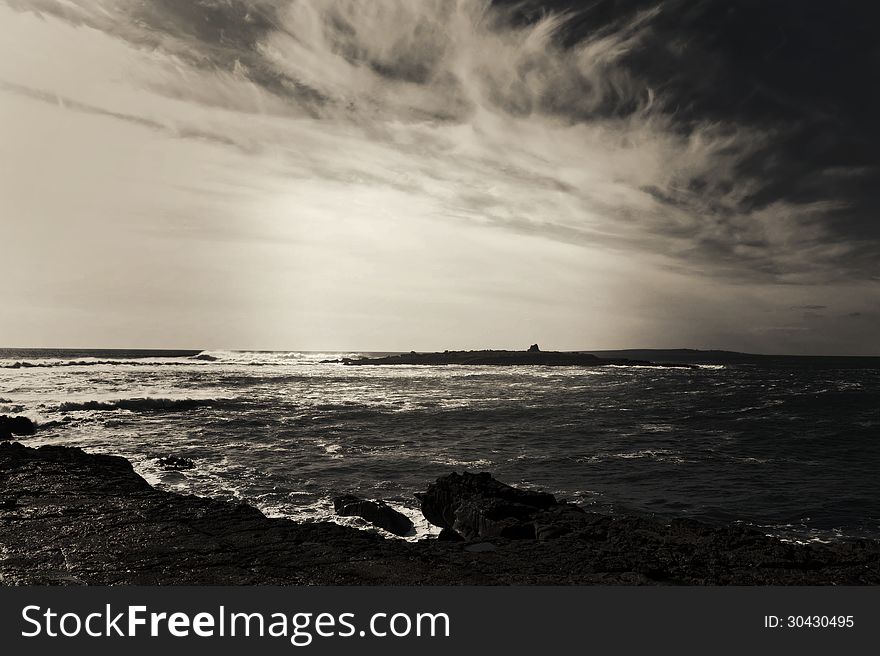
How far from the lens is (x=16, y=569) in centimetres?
841

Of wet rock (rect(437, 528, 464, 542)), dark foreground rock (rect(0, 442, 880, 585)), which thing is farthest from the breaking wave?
wet rock (rect(437, 528, 464, 542))

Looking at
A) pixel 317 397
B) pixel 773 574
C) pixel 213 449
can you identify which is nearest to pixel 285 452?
pixel 213 449

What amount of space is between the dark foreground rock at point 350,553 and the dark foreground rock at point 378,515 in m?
1.92

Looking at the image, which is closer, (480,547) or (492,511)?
(480,547)

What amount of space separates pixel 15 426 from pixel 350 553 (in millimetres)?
31214

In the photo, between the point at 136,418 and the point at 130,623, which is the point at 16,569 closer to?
the point at 130,623

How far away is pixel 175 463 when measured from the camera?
20.9 m

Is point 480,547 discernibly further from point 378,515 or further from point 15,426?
point 15,426

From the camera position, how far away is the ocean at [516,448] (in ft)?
54.7

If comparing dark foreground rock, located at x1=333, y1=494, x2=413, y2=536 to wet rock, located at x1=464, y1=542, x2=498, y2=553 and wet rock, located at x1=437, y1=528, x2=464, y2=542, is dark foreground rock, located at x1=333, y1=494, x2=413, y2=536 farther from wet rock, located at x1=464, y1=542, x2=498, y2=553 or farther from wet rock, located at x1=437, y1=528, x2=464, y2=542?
wet rock, located at x1=464, y1=542, x2=498, y2=553

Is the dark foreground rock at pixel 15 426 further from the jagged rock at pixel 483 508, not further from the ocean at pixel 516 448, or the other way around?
the jagged rock at pixel 483 508

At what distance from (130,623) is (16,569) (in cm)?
431

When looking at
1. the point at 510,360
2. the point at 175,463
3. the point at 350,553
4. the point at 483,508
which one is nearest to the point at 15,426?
the point at 175,463

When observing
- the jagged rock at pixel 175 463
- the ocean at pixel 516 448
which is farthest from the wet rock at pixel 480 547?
the jagged rock at pixel 175 463
